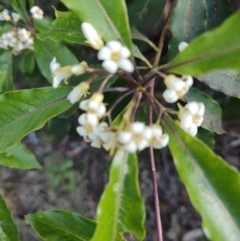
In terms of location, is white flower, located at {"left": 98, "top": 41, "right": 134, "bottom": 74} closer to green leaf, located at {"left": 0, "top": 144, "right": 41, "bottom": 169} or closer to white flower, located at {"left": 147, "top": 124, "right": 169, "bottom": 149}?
white flower, located at {"left": 147, "top": 124, "right": 169, "bottom": 149}

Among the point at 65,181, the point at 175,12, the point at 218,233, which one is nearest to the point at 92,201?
the point at 65,181

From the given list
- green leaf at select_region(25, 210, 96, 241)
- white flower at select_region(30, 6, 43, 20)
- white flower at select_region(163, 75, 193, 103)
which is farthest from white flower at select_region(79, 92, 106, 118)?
white flower at select_region(30, 6, 43, 20)

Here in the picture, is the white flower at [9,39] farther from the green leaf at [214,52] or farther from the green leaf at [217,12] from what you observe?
the green leaf at [214,52]

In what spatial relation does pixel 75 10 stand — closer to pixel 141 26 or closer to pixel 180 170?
pixel 180 170

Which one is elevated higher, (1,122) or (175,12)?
(175,12)

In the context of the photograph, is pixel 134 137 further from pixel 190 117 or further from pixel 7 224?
pixel 7 224

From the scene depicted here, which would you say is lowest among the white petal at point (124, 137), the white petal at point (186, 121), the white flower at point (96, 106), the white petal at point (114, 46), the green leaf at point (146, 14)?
the white petal at point (124, 137)

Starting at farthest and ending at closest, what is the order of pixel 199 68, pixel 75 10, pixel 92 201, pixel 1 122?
1. pixel 92 201
2. pixel 1 122
3. pixel 75 10
4. pixel 199 68

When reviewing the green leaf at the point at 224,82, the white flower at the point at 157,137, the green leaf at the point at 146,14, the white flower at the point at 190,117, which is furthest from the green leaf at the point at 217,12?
the white flower at the point at 157,137
